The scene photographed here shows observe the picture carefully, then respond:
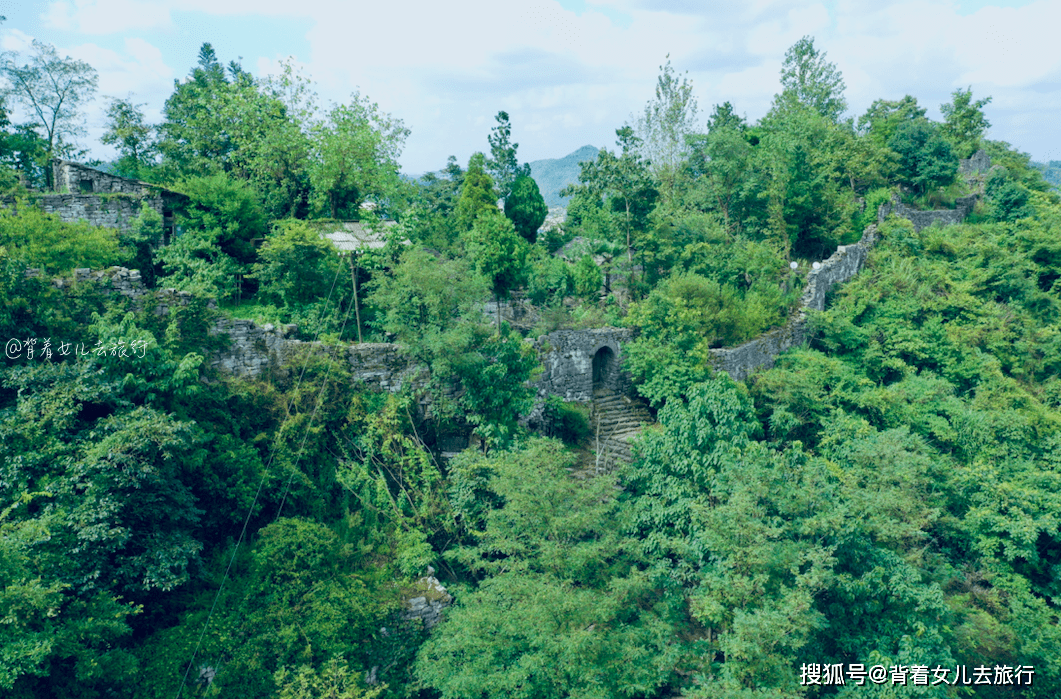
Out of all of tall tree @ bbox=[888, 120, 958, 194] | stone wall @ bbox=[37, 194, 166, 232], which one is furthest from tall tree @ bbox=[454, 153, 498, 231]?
tall tree @ bbox=[888, 120, 958, 194]

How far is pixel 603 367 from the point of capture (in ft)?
67.6

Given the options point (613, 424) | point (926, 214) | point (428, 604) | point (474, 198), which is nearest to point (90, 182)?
point (474, 198)

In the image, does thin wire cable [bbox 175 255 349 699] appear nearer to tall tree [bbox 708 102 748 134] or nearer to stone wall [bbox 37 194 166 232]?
stone wall [bbox 37 194 166 232]

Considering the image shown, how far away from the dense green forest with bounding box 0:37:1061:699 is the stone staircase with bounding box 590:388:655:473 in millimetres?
657

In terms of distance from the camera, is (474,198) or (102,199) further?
(474,198)

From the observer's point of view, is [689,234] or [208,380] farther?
[689,234]

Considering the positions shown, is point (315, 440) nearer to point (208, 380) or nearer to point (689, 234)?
point (208, 380)

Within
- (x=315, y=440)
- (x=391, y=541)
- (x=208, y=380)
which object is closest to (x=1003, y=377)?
(x=391, y=541)

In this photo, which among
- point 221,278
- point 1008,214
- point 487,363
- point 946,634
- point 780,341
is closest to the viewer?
point 946,634

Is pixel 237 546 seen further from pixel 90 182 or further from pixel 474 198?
pixel 474 198

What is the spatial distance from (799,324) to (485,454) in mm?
Result: 13665

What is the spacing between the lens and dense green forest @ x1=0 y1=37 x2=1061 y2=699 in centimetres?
1062

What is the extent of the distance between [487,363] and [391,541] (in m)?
4.59

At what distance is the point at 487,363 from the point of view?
15.4 m
